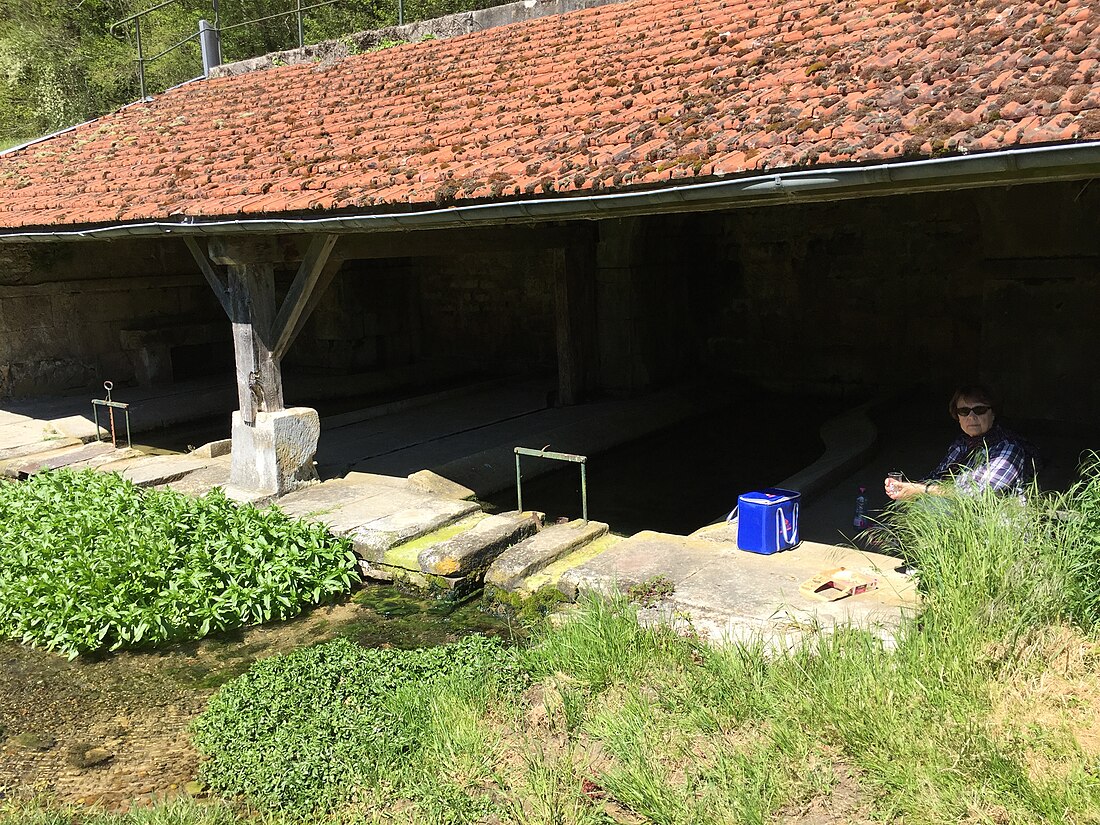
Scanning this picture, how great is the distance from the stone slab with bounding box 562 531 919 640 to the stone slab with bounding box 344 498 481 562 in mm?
1333

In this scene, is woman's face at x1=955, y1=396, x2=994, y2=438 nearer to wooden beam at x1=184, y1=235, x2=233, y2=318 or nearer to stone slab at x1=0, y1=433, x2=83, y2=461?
wooden beam at x1=184, y1=235, x2=233, y2=318

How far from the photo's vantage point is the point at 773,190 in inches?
169

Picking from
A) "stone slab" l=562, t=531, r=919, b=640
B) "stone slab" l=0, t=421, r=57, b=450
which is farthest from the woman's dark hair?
"stone slab" l=0, t=421, r=57, b=450

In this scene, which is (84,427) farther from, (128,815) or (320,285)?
(128,815)

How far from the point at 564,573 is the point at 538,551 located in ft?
1.29

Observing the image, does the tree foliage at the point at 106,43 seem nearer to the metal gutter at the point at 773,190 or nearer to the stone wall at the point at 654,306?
the stone wall at the point at 654,306

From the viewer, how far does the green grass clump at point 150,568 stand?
504 cm

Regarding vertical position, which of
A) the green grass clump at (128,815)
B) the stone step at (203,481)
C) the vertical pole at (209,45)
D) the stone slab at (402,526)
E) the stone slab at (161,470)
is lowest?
the green grass clump at (128,815)

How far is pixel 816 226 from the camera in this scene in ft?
37.0

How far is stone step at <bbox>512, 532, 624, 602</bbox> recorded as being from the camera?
5246 mm

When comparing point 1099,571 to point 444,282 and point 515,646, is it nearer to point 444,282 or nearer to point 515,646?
point 515,646

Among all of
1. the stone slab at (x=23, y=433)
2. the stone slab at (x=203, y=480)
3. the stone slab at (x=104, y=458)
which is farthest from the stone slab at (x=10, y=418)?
the stone slab at (x=203, y=480)

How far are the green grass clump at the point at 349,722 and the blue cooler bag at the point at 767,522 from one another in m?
1.77

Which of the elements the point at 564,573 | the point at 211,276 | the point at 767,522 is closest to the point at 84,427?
the point at 211,276
